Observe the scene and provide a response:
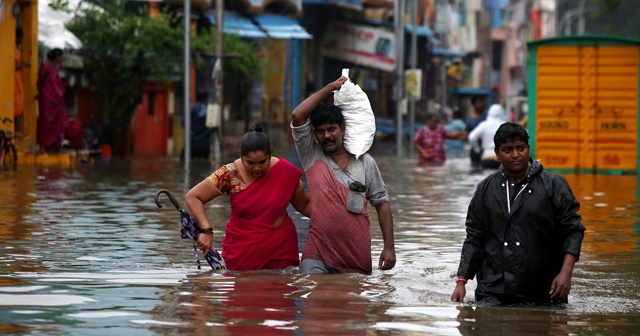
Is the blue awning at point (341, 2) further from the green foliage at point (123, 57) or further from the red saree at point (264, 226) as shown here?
the red saree at point (264, 226)

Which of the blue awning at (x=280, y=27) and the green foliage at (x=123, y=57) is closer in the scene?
the green foliage at (x=123, y=57)

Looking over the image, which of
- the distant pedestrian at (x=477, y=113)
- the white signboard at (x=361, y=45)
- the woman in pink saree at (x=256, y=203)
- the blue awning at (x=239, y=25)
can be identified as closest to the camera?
the woman in pink saree at (x=256, y=203)

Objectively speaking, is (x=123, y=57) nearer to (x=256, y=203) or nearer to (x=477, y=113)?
(x=477, y=113)

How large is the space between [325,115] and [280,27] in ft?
126

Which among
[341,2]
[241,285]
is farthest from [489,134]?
[341,2]

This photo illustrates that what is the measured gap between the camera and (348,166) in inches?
380

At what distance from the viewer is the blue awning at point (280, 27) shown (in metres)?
46.2

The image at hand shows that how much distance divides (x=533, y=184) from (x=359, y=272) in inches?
72.3

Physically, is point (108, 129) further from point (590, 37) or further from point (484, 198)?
point (484, 198)

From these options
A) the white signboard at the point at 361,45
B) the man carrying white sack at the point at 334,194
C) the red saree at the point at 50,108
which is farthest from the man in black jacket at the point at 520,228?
the white signboard at the point at 361,45

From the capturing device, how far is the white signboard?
5681 cm

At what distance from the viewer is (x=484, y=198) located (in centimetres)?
835

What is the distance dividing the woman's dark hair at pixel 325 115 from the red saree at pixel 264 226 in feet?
1.52

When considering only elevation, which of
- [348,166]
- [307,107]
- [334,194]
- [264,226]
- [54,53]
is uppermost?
[54,53]
